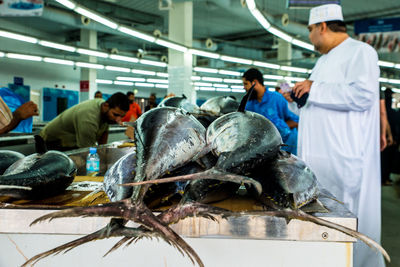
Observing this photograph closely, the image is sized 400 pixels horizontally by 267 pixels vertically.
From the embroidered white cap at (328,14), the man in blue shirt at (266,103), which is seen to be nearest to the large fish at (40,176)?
the embroidered white cap at (328,14)

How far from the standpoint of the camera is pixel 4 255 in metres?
1.05

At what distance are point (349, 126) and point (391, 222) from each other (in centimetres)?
280

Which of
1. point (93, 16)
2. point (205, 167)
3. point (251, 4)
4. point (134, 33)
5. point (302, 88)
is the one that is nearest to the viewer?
point (205, 167)

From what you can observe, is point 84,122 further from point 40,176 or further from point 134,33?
point 134,33

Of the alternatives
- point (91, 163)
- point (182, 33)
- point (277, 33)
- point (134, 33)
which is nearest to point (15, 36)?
point (134, 33)

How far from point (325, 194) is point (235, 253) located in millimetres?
457

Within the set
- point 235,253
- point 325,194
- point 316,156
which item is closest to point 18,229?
point 235,253

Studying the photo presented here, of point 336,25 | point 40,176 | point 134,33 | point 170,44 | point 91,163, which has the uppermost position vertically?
point 134,33

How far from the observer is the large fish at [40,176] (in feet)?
3.29

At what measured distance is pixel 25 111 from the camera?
2.56 m

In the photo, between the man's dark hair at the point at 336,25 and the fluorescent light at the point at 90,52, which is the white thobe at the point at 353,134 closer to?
the man's dark hair at the point at 336,25

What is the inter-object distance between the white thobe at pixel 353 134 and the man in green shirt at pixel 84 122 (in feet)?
7.61

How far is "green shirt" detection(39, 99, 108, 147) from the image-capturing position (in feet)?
11.8

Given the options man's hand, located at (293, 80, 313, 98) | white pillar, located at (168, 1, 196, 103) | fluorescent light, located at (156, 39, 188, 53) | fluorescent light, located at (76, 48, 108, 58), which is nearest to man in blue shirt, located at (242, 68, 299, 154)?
man's hand, located at (293, 80, 313, 98)
